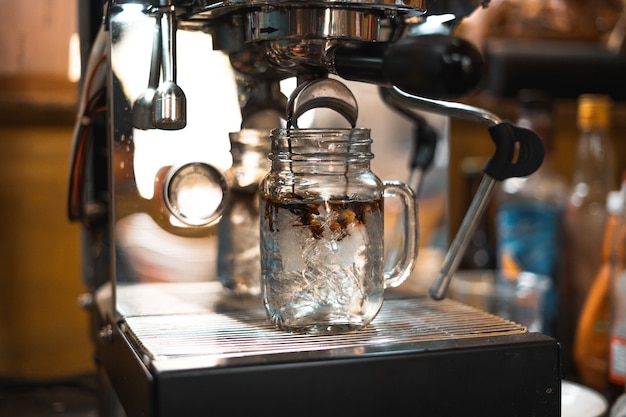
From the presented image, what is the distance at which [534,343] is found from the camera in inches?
19.2

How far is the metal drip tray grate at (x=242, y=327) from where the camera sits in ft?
1.55

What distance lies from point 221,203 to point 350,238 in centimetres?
15

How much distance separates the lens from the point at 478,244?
1.16m

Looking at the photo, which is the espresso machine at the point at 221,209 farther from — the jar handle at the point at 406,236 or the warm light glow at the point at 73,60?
the warm light glow at the point at 73,60

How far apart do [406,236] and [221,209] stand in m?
0.15

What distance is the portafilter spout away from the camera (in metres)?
0.53

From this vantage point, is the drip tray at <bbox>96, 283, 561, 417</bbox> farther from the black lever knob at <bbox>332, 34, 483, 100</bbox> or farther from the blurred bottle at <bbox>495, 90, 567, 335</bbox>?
the blurred bottle at <bbox>495, 90, 567, 335</bbox>

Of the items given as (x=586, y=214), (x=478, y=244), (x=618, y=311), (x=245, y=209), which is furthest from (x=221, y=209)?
(x=478, y=244)

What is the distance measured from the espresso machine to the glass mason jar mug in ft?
0.06

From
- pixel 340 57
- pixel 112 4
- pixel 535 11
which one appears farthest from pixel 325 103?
pixel 535 11

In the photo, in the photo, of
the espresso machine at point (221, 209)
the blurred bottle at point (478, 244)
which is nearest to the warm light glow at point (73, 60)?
the espresso machine at point (221, 209)

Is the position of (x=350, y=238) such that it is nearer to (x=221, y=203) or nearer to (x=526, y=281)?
(x=221, y=203)

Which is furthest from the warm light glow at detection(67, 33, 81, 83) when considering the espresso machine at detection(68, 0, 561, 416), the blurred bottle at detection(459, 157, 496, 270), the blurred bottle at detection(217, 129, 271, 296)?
the blurred bottle at detection(459, 157, 496, 270)

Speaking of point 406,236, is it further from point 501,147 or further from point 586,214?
A: point 586,214
